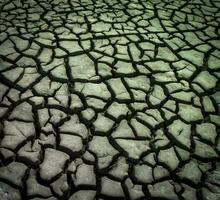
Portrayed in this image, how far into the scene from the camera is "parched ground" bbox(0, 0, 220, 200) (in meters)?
1.78

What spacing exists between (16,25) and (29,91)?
119cm

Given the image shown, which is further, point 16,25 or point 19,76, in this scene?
point 16,25

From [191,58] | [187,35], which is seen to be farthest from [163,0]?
[191,58]

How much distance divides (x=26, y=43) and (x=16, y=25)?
16.8 inches

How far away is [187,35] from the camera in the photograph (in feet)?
10.9

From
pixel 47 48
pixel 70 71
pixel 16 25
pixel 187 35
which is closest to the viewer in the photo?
pixel 70 71

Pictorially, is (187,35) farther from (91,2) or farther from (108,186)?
(108,186)

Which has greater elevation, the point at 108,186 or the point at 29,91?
the point at 29,91

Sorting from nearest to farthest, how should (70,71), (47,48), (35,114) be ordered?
(35,114), (70,71), (47,48)

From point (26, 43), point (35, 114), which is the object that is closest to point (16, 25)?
point (26, 43)

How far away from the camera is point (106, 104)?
229 centimetres

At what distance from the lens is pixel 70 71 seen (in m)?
2.58

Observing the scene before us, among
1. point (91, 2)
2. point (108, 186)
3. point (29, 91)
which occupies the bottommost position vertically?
point (108, 186)

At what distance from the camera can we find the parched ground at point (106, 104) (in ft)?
5.83
